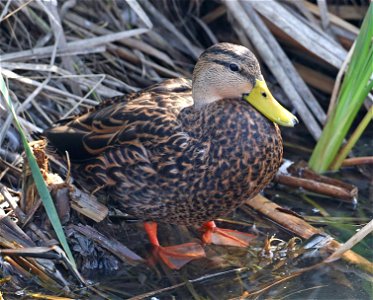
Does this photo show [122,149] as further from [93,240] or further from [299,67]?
[299,67]

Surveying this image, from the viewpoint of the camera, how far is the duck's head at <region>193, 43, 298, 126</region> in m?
4.19

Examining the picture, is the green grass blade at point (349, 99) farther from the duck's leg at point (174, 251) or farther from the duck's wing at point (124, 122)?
the duck's leg at point (174, 251)

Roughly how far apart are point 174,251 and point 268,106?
39.2 inches

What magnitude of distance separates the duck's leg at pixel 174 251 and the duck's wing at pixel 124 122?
1.82 ft

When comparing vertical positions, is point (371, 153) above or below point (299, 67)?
below

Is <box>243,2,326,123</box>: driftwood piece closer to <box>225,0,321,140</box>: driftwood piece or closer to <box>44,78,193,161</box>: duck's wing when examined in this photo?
<box>225,0,321,140</box>: driftwood piece

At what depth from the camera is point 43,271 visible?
4.07 meters

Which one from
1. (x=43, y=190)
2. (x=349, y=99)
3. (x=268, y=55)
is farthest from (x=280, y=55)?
(x=43, y=190)

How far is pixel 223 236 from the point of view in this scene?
182 inches

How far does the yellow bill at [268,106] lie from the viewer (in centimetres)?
416

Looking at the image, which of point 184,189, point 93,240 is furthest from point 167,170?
point 93,240

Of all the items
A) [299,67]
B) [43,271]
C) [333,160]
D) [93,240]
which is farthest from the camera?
[299,67]

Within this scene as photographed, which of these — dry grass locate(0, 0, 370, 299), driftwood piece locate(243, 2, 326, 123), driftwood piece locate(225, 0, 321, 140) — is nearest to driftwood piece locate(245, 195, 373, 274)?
dry grass locate(0, 0, 370, 299)

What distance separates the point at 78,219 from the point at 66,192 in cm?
18
